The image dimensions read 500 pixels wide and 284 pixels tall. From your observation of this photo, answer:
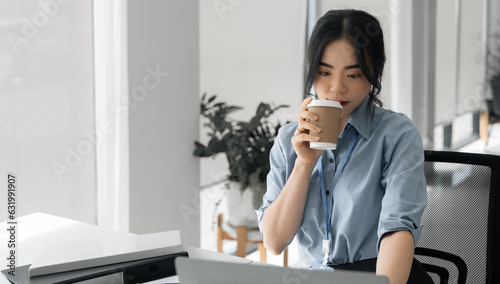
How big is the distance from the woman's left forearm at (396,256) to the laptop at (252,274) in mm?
467

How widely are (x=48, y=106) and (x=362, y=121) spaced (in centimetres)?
132

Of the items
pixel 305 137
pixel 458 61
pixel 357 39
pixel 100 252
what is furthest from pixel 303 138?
pixel 458 61

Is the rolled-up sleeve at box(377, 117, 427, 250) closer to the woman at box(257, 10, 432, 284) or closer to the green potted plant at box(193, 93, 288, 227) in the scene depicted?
the woman at box(257, 10, 432, 284)

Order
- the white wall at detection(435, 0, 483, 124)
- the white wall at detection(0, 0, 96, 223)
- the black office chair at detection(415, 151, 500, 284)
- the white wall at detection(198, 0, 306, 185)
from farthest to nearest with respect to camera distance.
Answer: the white wall at detection(435, 0, 483, 124)
the white wall at detection(198, 0, 306, 185)
the white wall at detection(0, 0, 96, 223)
the black office chair at detection(415, 151, 500, 284)

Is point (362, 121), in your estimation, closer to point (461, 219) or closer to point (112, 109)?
point (461, 219)

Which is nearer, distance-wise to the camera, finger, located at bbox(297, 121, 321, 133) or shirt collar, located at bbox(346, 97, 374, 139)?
finger, located at bbox(297, 121, 321, 133)

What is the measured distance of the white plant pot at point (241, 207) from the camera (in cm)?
282

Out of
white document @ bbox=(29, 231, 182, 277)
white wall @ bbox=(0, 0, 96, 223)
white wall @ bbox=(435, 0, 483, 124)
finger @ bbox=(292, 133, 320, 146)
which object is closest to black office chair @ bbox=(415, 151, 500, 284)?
finger @ bbox=(292, 133, 320, 146)

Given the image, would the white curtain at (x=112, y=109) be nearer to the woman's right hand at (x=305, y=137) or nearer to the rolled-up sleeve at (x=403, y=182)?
the woman's right hand at (x=305, y=137)

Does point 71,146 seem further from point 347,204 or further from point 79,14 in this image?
point 347,204

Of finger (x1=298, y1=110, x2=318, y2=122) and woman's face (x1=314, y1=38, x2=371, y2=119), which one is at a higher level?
woman's face (x1=314, y1=38, x2=371, y2=119)

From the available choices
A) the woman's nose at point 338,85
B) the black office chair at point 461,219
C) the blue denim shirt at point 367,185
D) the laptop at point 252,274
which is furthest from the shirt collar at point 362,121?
the laptop at point 252,274

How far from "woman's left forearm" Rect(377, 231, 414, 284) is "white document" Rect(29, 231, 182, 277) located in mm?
475

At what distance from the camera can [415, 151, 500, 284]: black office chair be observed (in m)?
1.52
